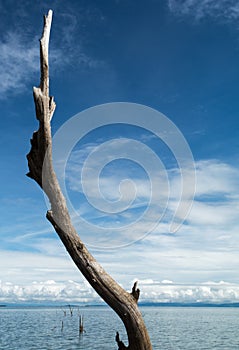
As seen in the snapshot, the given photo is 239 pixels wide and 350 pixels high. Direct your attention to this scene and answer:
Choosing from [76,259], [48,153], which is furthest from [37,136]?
[76,259]

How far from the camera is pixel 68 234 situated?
20.9 feet

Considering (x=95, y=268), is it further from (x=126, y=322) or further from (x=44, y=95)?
(x=44, y=95)

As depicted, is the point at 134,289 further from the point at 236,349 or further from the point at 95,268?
the point at 236,349

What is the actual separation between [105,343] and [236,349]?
1337cm

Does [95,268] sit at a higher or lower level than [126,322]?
higher

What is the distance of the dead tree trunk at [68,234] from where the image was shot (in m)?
6.34

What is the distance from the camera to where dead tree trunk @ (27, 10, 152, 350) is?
634 centimetres

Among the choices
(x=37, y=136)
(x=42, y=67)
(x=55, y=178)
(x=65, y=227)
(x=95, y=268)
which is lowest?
(x=95, y=268)

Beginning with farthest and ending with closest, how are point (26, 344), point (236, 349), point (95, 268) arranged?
point (26, 344) → point (236, 349) → point (95, 268)

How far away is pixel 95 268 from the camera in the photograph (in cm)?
632

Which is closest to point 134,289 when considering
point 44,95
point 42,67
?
point 44,95

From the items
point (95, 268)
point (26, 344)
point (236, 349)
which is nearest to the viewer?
point (95, 268)

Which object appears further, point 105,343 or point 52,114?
point 105,343

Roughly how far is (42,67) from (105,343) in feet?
139
